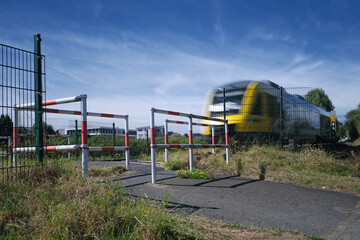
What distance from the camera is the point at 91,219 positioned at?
2.74 metres

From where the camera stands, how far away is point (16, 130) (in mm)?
5035

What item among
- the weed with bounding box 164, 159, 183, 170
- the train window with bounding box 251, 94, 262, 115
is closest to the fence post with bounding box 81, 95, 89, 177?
the weed with bounding box 164, 159, 183, 170

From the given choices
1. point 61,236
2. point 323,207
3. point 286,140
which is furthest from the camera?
point 286,140

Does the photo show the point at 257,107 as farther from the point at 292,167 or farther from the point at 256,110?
the point at 292,167

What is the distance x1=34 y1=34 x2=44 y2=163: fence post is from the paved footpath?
1457 mm

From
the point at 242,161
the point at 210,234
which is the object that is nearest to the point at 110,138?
the point at 242,161

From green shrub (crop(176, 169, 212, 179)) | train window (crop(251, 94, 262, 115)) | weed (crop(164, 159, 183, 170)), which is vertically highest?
train window (crop(251, 94, 262, 115))

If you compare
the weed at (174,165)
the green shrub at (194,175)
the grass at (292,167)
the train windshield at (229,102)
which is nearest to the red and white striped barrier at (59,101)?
the green shrub at (194,175)

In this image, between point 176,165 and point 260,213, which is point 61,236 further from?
point 176,165

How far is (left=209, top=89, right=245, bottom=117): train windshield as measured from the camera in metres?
11.1

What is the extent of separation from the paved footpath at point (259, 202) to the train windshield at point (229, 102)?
4.58 metres

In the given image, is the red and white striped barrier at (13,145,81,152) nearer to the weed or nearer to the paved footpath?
the paved footpath

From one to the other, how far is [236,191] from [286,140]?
6185mm

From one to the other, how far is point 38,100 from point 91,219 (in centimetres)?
293
